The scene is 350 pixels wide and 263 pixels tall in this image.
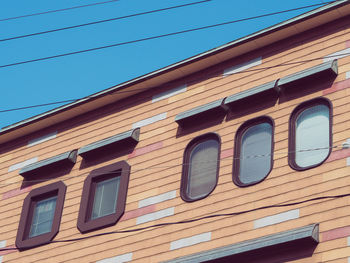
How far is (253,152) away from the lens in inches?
733

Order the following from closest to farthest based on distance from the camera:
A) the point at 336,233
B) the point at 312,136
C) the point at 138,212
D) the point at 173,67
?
1. the point at 336,233
2. the point at 312,136
3. the point at 138,212
4. the point at 173,67

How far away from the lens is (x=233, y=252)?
55.6ft

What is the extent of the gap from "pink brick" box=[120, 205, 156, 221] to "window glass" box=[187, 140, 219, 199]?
3.16 feet

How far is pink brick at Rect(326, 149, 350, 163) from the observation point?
16870mm

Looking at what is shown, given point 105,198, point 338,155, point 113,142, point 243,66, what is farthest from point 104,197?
point 338,155

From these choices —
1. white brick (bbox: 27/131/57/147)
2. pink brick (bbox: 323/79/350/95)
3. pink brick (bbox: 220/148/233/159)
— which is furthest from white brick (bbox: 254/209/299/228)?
white brick (bbox: 27/131/57/147)

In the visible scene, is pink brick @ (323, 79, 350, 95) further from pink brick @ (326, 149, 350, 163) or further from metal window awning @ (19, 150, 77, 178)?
metal window awning @ (19, 150, 77, 178)

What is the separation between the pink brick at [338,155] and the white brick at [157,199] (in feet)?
12.8

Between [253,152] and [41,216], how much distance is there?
6252 mm

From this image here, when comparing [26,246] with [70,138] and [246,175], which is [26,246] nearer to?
[70,138]

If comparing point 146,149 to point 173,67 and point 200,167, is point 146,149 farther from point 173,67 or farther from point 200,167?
point 173,67

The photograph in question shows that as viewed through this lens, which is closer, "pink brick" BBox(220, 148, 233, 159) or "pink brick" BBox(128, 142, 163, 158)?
"pink brick" BBox(220, 148, 233, 159)

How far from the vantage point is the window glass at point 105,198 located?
805 inches

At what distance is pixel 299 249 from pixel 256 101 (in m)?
4.04
